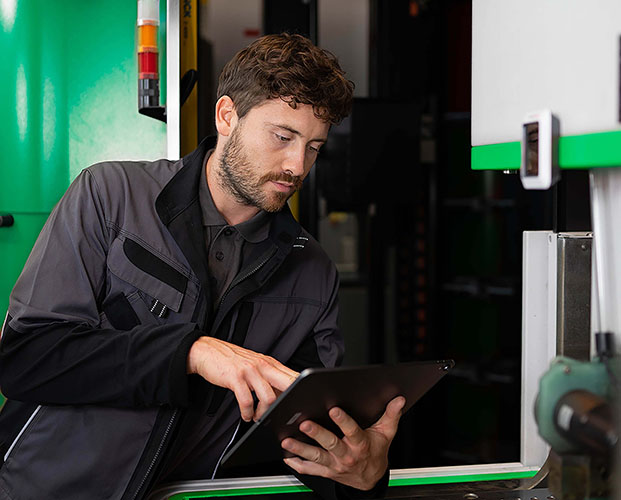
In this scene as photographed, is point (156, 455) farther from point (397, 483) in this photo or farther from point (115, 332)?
point (397, 483)

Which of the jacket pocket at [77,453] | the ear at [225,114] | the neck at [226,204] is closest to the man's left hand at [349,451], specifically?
the jacket pocket at [77,453]

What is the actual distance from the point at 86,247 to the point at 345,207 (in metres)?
2.10

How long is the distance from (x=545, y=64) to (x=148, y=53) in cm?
120

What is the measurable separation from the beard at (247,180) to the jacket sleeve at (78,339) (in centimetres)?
28

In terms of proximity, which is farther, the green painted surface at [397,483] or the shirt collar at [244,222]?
the shirt collar at [244,222]

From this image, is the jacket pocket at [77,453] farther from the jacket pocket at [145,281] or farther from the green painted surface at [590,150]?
the green painted surface at [590,150]

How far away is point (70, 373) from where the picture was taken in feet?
4.54

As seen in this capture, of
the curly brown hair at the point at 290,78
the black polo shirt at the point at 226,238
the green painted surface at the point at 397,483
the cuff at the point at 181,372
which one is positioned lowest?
the green painted surface at the point at 397,483

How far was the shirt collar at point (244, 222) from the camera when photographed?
1.66m

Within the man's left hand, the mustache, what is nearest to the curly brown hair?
the mustache

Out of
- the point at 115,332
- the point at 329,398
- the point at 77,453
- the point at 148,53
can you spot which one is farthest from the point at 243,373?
the point at 148,53

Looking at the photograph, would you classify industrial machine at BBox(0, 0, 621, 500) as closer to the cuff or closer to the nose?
the cuff

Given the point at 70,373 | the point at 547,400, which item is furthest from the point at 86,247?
the point at 547,400

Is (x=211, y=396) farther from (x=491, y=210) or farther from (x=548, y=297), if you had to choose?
(x=491, y=210)
